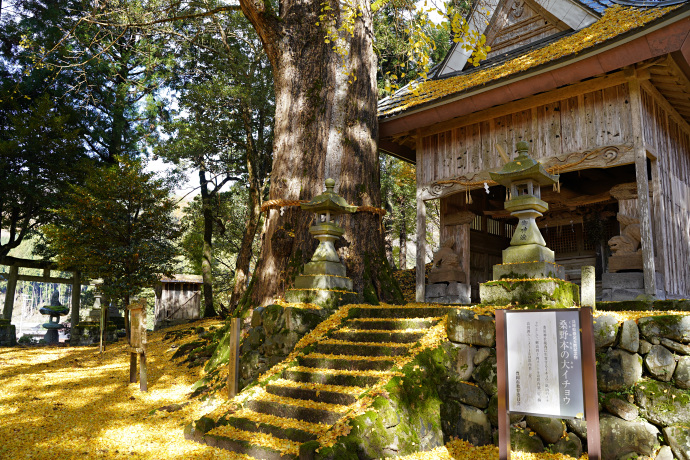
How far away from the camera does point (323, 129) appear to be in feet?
29.9

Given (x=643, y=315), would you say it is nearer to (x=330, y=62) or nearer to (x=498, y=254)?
(x=330, y=62)

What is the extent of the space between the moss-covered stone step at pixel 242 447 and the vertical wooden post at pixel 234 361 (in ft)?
3.44

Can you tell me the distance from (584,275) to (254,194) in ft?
41.0

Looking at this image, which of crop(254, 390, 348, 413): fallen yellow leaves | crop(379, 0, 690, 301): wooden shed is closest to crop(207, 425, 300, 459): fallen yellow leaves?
crop(254, 390, 348, 413): fallen yellow leaves

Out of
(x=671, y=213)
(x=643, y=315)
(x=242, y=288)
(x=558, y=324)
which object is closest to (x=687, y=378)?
(x=643, y=315)

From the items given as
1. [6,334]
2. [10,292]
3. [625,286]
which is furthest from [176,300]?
[625,286]

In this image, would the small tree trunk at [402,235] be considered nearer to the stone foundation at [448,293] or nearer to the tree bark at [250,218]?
the tree bark at [250,218]

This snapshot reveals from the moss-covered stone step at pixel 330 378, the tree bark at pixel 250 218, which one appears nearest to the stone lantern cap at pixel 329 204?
the moss-covered stone step at pixel 330 378

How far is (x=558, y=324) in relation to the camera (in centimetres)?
417

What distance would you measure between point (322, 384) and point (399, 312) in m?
1.64

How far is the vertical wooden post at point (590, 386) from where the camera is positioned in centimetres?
385

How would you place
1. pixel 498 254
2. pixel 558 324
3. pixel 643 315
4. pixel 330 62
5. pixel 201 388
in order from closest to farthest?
pixel 558 324 < pixel 643 315 < pixel 201 388 < pixel 330 62 < pixel 498 254

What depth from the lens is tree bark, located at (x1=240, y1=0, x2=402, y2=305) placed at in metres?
8.61

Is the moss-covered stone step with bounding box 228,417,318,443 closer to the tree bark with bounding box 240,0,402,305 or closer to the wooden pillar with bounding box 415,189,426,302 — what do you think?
the tree bark with bounding box 240,0,402,305
